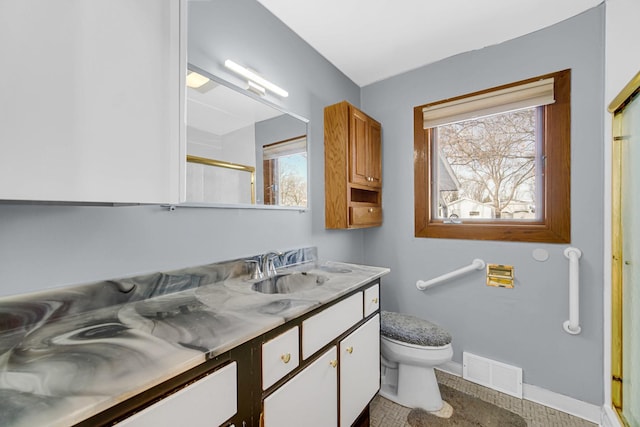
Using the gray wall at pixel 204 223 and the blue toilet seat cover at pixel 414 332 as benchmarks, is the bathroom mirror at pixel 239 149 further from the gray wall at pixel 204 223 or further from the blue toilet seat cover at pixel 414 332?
the blue toilet seat cover at pixel 414 332

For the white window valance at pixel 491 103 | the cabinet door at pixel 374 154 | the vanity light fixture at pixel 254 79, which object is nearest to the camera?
the vanity light fixture at pixel 254 79

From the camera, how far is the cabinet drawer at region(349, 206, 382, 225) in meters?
1.93

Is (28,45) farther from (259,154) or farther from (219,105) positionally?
(259,154)

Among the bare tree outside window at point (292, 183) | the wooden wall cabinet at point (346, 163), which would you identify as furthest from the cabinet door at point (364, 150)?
the bare tree outside window at point (292, 183)

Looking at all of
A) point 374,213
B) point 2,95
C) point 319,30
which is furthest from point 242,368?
point 319,30

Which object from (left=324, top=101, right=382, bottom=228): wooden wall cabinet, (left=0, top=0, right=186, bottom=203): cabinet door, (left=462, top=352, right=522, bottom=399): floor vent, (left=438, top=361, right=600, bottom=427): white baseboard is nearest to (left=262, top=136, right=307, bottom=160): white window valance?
(left=324, top=101, right=382, bottom=228): wooden wall cabinet

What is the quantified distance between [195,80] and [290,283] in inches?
46.0

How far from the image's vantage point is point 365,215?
208cm

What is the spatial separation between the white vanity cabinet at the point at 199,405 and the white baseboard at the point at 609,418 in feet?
6.54

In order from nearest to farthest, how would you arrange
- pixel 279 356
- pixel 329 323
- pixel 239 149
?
pixel 279 356 < pixel 329 323 < pixel 239 149

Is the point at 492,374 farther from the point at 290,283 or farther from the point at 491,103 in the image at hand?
the point at 491,103

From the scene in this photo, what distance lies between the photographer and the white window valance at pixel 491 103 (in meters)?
1.75

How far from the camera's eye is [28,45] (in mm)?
570

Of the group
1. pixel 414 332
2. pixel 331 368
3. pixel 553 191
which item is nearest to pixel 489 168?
pixel 553 191
